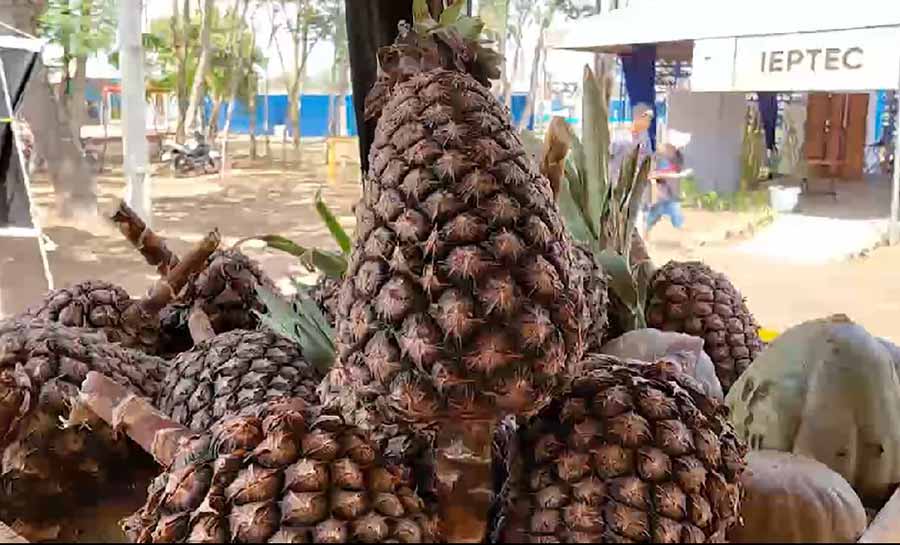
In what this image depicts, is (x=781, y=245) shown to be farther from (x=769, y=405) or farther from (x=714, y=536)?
(x=714, y=536)

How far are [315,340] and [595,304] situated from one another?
276 mm

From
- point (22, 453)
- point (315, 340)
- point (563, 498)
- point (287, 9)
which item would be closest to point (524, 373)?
point (563, 498)

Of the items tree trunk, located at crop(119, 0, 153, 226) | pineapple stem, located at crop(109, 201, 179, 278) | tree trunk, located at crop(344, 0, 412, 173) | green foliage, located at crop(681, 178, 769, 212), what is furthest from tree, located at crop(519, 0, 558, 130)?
tree trunk, located at crop(344, 0, 412, 173)

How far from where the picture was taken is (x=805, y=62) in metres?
2.78

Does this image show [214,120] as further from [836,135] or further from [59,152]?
[836,135]

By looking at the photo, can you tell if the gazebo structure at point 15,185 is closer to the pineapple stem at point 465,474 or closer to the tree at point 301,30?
the tree at point 301,30

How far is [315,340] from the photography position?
0.66 metres

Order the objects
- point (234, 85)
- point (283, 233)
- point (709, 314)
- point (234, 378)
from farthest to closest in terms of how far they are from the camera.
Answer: point (234, 85) < point (283, 233) < point (709, 314) < point (234, 378)

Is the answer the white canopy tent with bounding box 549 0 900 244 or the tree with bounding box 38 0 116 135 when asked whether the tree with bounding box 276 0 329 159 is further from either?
the white canopy tent with bounding box 549 0 900 244

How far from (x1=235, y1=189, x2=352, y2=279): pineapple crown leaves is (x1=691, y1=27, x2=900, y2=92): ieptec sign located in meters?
2.29

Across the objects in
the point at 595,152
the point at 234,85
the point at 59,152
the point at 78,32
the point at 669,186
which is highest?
the point at 78,32

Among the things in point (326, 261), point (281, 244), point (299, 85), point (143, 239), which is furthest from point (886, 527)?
point (299, 85)

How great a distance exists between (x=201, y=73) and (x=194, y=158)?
13.0 inches

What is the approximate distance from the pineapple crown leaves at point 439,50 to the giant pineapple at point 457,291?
0.11 ft
